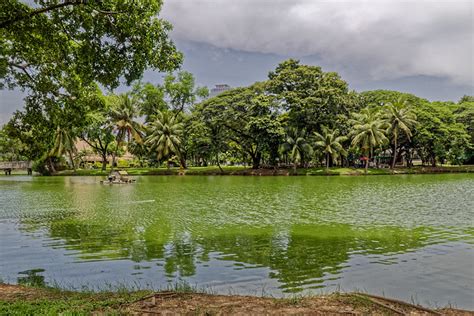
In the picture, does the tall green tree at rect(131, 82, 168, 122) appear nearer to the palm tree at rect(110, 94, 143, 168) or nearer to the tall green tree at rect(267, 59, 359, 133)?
the palm tree at rect(110, 94, 143, 168)

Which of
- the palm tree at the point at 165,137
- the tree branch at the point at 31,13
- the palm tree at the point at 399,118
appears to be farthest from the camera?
the palm tree at the point at 165,137

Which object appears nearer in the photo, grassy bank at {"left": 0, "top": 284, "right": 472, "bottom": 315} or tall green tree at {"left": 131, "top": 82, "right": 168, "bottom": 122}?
grassy bank at {"left": 0, "top": 284, "right": 472, "bottom": 315}

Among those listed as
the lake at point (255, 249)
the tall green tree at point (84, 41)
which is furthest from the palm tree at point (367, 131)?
the tall green tree at point (84, 41)

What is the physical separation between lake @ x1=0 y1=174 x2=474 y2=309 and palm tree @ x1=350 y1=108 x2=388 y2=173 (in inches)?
1215

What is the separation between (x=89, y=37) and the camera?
9.48 meters

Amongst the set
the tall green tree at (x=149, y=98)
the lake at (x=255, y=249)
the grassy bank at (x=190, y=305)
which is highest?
the tall green tree at (x=149, y=98)

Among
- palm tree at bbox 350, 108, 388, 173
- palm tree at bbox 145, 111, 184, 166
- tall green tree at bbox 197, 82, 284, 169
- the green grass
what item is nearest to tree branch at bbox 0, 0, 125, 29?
the green grass

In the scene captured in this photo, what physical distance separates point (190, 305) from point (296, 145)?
44.7m

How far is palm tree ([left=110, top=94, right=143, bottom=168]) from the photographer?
53.6 meters

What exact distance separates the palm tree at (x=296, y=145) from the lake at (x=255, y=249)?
99.0ft

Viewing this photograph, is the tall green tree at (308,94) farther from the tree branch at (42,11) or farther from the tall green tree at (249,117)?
the tree branch at (42,11)

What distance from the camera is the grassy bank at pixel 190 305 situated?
5238 mm

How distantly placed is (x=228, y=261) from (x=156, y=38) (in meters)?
5.71

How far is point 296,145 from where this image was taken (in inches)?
1941
